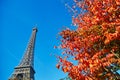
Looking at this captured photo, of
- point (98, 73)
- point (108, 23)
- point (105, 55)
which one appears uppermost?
point (108, 23)

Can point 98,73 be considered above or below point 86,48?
below

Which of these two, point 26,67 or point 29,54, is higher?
point 29,54

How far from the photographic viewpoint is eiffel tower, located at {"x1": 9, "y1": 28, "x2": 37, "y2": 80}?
340 ft

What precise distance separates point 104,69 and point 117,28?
248 cm

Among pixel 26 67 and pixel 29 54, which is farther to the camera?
pixel 29 54

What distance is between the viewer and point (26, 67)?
110562 mm

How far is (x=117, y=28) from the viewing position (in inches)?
508

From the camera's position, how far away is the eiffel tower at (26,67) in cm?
10362

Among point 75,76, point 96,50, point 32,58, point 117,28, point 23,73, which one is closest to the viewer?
point 117,28

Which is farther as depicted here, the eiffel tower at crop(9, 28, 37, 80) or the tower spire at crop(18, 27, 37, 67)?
the tower spire at crop(18, 27, 37, 67)

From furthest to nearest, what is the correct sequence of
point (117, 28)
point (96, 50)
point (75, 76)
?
point (96, 50)
point (75, 76)
point (117, 28)

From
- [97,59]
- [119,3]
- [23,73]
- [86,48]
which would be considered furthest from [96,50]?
[23,73]

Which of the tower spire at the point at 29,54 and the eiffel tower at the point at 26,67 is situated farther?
the tower spire at the point at 29,54

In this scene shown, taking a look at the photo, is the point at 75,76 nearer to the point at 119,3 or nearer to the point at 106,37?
the point at 106,37
